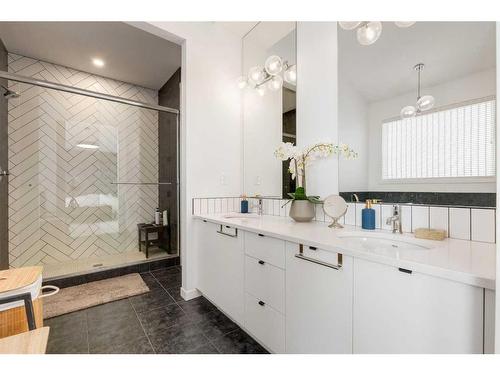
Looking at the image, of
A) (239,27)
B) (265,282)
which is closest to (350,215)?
(265,282)

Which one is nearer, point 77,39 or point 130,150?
point 77,39

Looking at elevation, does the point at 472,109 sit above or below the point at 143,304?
above

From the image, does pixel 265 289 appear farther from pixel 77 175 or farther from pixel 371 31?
pixel 77 175

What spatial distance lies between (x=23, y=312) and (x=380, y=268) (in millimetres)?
1332

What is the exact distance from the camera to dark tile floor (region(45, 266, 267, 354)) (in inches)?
53.3

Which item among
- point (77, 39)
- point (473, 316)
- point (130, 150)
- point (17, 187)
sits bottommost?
point (473, 316)

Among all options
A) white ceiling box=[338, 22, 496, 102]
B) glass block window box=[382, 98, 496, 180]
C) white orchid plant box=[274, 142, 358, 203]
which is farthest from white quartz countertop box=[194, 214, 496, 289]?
white ceiling box=[338, 22, 496, 102]

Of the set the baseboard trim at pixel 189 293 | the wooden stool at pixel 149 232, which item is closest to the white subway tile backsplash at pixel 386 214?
the baseboard trim at pixel 189 293

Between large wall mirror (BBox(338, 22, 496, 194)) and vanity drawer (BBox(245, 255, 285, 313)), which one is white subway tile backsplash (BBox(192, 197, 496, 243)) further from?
vanity drawer (BBox(245, 255, 285, 313))

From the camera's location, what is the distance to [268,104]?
212 cm

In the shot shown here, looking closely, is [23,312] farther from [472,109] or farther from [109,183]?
[109,183]
